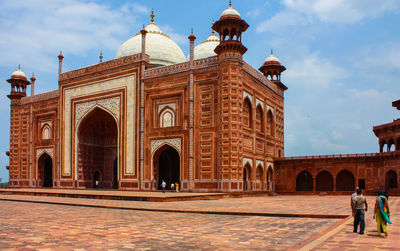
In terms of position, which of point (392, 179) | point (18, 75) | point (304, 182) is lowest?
point (304, 182)

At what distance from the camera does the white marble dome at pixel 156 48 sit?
28.1 meters

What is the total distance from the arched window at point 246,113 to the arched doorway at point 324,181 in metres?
5.74

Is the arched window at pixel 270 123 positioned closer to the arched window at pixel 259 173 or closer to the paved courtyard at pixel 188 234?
the arched window at pixel 259 173

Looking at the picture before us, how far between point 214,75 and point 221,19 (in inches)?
116

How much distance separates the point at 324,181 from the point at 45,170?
19.6 m

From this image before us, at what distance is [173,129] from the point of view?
2262 cm

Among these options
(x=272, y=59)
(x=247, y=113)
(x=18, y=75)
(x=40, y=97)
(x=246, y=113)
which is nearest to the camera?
(x=246, y=113)

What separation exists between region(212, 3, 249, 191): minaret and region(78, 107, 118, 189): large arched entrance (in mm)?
8865

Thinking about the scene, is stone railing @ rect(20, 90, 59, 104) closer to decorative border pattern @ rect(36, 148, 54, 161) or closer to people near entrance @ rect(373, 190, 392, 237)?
decorative border pattern @ rect(36, 148, 54, 161)

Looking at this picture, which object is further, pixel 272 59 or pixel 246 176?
pixel 272 59

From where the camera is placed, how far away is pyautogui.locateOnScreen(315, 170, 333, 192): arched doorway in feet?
82.5

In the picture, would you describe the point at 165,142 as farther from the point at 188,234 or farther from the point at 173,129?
the point at 188,234

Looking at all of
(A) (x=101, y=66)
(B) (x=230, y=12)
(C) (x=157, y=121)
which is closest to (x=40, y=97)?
(A) (x=101, y=66)

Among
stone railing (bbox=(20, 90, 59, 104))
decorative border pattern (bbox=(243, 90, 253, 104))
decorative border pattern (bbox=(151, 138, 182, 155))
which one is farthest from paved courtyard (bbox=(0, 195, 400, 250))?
stone railing (bbox=(20, 90, 59, 104))
